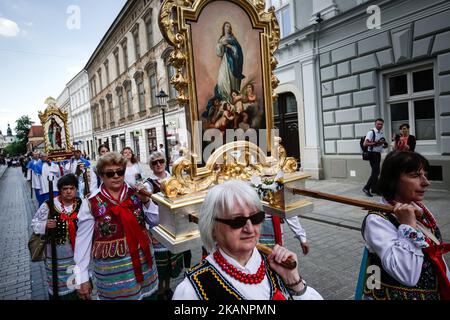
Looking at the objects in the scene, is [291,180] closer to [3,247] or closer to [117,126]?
[3,247]

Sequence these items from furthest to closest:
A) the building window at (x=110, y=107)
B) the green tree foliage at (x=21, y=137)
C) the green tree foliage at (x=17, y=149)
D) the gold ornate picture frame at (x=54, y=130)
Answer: the green tree foliage at (x=17, y=149), the green tree foliage at (x=21, y=137), the building window at (x=110, y=107), the gold ornate picture frame at (x=54, y=130)

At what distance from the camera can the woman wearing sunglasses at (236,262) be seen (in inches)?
50.1

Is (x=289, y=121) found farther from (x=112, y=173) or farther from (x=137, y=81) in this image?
(x=137, y=81)

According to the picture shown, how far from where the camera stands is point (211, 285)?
127cm

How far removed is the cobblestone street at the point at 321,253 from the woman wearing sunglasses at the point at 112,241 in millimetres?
1421

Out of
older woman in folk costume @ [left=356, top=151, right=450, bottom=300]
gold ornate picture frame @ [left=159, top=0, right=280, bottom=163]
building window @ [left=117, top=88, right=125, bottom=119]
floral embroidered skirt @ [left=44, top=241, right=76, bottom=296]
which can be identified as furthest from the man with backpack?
building window @ [left=117, top=88, right=125, bottom=119]

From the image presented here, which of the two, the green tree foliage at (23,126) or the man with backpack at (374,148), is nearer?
the man with backpack at (374,148)

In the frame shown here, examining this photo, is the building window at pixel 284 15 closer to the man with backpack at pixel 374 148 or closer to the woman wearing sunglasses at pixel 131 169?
the man with backpack at pixel 374 148

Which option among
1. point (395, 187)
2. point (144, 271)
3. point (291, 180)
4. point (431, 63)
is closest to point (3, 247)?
point (144, 271)

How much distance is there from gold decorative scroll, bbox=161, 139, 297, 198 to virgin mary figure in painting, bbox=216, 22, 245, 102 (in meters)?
0.49

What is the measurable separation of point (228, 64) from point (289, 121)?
Answer: 9.15 metres

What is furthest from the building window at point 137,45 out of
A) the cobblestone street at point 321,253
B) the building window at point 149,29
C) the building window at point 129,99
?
the cobblestone street at point 321,253

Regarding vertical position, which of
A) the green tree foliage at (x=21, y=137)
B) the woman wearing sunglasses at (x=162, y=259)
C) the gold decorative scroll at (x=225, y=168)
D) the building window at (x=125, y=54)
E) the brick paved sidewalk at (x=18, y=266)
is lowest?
the brick paved sidewalk at (x=18, y=266)

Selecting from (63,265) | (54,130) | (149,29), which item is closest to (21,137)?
(149,29)
